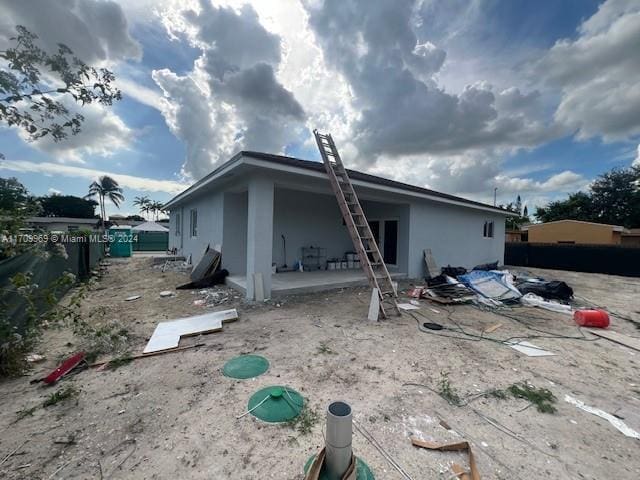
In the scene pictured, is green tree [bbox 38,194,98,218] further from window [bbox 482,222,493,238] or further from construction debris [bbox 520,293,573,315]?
construction debris [bbox 520,293,573,315]

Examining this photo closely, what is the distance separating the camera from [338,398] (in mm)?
2432

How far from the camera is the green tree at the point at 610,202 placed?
23.4 meters

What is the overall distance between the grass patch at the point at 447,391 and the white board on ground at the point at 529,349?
1.61 m

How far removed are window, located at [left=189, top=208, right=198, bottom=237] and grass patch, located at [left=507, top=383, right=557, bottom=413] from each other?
35.0ft

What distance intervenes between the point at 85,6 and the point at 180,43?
4.49 m

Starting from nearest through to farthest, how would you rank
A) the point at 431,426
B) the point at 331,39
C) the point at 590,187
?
the point at 431,426, the point at 331,39, the point at 590,187

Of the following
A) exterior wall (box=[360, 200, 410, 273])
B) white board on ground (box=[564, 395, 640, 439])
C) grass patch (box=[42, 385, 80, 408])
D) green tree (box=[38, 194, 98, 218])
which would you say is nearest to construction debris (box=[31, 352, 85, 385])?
grass patch (box=[42, 385, 80, 408])

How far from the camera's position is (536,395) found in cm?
258

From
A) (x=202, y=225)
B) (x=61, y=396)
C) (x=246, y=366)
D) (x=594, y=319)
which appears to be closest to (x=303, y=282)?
(x=246, y=366)

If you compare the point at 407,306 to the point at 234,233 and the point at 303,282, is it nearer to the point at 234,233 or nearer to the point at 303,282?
the point at 303,282

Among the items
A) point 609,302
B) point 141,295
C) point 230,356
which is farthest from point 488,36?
point 141,295

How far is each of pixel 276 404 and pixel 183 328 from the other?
2.50 metres

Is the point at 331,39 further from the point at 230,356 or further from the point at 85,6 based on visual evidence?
the point at 230,356

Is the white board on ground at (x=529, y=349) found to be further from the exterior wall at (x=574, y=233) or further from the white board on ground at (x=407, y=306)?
the exterior wall at (x=574, y=233)
